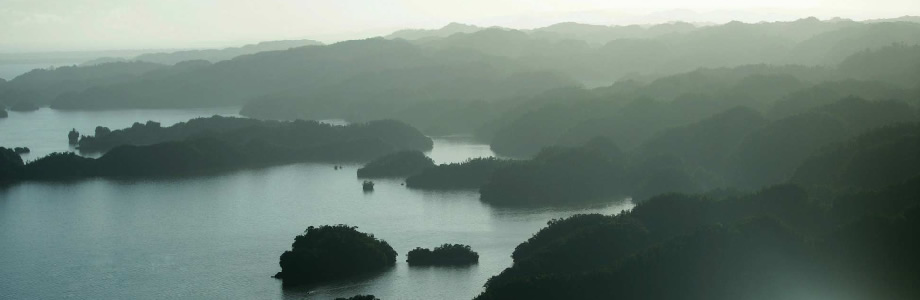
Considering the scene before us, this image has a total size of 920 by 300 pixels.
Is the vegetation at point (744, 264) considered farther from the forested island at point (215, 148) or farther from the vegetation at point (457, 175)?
Result: the forested island at point (215, 148)

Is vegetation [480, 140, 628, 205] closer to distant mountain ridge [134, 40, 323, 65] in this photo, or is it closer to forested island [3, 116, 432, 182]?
forested island [3, 116, 432, 182]

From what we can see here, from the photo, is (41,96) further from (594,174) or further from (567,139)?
(594,174)

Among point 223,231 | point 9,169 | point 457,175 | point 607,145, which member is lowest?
point 223,231

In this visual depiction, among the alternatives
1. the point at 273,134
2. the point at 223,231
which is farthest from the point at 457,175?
the point at 273,134

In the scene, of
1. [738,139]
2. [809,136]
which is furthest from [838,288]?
[738,139]

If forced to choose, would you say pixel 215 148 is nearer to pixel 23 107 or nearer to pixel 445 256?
pixel 445 256
